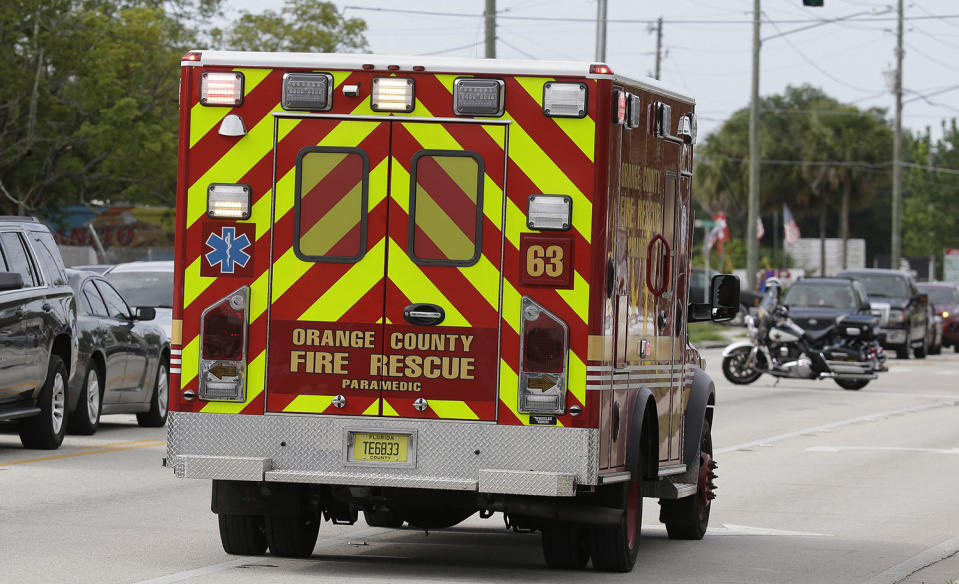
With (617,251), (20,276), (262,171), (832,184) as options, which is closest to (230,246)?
(262,171)

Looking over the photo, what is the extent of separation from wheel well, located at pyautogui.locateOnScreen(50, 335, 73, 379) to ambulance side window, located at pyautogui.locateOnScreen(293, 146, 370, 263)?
772 cm

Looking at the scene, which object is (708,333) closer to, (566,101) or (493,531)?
(493,531)

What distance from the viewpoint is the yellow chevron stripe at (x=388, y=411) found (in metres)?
9.22

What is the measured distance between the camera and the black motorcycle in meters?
28.8

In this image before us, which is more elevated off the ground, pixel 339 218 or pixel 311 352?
pixel 339 218

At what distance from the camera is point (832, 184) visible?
84125mm

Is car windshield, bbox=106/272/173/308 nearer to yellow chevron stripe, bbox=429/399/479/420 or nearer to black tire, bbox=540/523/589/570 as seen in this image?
black tire, bbox=540/523/589/570

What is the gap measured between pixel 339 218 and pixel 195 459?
1.42m

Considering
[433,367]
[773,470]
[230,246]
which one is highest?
[230,246]

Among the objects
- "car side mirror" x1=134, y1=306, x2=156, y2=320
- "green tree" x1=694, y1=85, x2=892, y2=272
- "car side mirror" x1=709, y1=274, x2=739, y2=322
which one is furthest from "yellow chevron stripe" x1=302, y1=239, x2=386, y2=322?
"green tree" x1=694, y1=85, x2=892, y2=272

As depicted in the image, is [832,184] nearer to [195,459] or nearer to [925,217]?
[925,217]

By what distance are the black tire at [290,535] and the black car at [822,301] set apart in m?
21.9

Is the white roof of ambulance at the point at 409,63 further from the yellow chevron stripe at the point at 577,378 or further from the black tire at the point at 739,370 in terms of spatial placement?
the black tire at the point at 739,370

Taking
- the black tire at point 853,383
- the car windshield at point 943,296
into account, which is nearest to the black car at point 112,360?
the black tire at point 853,383
